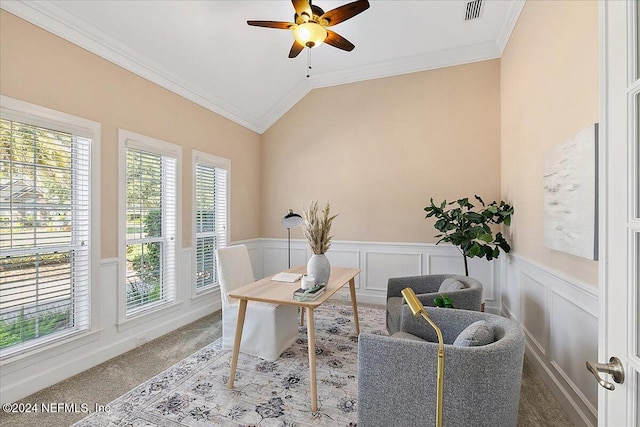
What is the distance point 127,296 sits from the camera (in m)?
3.00

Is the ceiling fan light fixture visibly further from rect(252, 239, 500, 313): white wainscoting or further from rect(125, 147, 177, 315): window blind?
rect(252, 239, 500, 313): white wainscoting

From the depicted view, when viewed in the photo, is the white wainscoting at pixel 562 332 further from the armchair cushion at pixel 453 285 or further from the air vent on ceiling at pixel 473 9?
the air vent on ceiling at pixel 473 9

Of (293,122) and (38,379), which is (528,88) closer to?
(293,122)

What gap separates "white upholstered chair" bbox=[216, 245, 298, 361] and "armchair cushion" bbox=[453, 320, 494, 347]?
163 cm

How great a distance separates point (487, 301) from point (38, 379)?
4.73 meters

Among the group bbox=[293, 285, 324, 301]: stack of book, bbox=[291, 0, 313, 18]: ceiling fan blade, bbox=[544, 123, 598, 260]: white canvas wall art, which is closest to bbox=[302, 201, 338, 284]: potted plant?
bbox=[293, 285, 324, 301]: stack of book

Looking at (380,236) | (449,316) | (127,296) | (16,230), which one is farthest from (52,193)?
(380,236)

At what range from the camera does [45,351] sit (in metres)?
2.30

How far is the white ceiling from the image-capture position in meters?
2.59

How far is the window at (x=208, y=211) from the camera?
3910 millimetres

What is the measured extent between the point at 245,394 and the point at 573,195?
8.77ft

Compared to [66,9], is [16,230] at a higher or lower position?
lower

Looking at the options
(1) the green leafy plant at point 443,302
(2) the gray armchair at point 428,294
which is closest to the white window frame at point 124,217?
(2) the gray armchair at point 428,294

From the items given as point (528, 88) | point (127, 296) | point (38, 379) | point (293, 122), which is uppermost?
point (293, 122)
